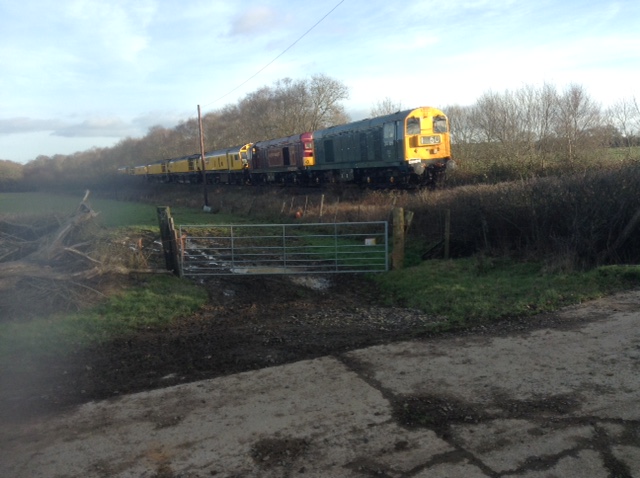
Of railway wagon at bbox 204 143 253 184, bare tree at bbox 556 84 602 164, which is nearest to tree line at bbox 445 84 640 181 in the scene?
bare tree at bbox 556 84 602 164

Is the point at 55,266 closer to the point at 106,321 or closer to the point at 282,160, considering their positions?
the point at 106,321

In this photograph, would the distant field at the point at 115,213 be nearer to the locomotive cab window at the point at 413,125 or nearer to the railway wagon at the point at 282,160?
the railway wagon at the point at 282,160

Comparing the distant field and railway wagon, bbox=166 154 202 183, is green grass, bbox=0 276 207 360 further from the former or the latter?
railway wagon, bbox=166 154 202 183

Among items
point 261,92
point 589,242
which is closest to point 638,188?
point 589,242

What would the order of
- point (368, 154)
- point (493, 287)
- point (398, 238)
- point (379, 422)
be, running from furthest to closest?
point (368, 154) < point (398, 238) < point (493, 287) < point (379, 422)

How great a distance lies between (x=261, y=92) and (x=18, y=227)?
192ft

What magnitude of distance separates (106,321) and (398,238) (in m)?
6.64

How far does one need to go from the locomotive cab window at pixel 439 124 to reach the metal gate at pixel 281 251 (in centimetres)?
793

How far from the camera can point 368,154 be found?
85.3 ft

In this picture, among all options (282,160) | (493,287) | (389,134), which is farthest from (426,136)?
(493,287)

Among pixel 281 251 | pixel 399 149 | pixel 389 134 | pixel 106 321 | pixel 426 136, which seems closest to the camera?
pixel 106 321

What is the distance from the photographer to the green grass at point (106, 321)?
775 cm

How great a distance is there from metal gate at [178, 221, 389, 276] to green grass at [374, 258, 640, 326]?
143cm

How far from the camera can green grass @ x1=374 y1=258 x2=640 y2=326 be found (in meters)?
8.62
